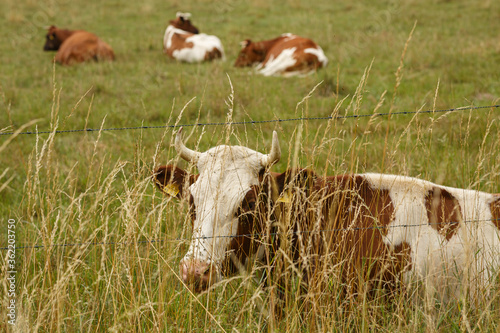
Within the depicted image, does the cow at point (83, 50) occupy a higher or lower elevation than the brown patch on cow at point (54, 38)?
lower

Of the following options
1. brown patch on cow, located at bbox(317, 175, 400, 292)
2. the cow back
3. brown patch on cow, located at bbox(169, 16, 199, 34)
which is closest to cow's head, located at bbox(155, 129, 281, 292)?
brown patch on cow, located at bbox(317, 175, 400, 292)

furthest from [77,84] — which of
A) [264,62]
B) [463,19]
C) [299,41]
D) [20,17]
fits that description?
[463,19]

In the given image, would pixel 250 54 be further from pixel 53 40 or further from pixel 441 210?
pixel 441 210

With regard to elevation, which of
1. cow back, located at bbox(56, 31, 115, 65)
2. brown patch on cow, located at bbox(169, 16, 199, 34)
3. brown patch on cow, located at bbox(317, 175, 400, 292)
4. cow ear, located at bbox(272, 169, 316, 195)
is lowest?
brown patch on cow, located at bbox(317, 175, 400, 292)

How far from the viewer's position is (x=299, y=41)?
36.1ft

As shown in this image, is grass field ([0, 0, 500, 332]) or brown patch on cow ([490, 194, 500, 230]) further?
brown patch on cow ([490, 194, 500, 230])

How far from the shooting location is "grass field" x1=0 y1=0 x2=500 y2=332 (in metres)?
2.63

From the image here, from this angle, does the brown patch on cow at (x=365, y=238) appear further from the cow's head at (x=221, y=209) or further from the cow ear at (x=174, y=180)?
the cow ear at (x=174, y=180)

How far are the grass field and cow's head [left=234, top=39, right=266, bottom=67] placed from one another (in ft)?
1.32

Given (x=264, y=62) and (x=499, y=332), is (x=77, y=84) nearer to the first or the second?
(x=264, y=62)

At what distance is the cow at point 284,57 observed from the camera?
9922 millimetres

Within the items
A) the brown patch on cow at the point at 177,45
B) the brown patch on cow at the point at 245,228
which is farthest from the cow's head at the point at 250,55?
the brown patch on cow at the point at 245,228

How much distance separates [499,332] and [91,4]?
65.0ft

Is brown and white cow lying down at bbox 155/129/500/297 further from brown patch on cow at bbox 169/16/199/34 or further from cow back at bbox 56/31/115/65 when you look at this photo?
brown patch on cow at bbox 169/16/199/34
